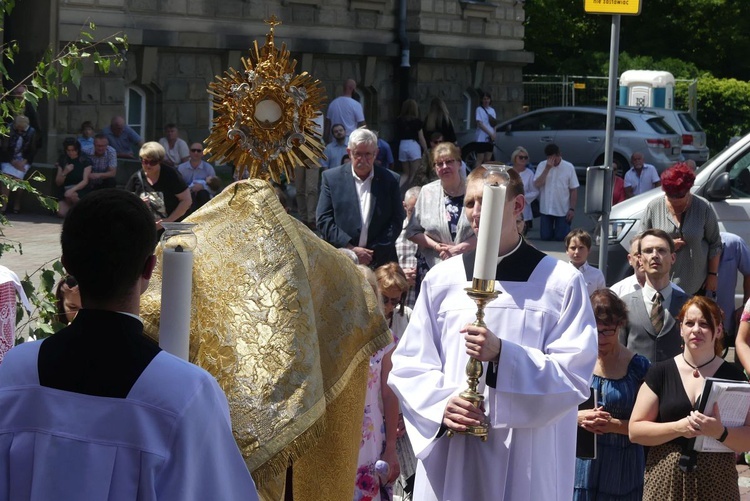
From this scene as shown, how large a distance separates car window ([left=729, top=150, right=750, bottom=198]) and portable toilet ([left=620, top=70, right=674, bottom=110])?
20167 millimetres

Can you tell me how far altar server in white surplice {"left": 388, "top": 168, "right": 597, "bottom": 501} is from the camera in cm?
441

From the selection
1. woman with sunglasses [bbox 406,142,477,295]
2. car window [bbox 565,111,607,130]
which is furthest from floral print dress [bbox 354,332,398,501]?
car window [bbox 565,111,607,130]

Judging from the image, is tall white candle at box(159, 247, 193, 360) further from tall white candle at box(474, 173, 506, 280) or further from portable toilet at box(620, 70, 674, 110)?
portable toilet at box(620, 70, 674, 110)

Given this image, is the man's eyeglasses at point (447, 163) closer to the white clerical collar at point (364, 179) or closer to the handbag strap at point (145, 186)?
the white clerical collar at point (364, 179)

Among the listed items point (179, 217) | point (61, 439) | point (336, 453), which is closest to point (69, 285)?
point (336, 453)

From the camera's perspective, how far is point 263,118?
4141 mm

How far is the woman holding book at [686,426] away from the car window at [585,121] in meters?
22.1

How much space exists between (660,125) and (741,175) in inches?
610

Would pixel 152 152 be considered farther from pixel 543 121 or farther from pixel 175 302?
pixel 543 121

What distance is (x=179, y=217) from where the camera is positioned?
9.98 m

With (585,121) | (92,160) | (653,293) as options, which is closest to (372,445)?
(653,293)

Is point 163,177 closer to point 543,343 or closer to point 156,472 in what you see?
point 543,343

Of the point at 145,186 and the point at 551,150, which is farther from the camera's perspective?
the point at 551,150

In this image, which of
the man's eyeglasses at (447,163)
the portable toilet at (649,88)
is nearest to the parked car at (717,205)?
the man's eyeglasses at (447,163)
